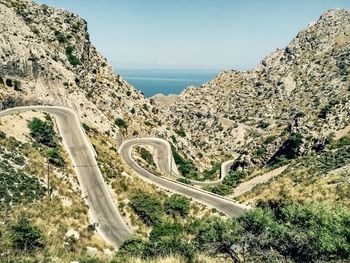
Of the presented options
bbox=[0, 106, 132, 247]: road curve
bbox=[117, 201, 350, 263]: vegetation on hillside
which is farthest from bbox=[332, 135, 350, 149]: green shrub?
bbox=[117, 201, 350, 263]: vegetation on hillside

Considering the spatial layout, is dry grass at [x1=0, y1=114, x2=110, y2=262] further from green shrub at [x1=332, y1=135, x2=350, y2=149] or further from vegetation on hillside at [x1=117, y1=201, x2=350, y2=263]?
green shrub at [x1=332, y1=135, x2=350, y2=149]

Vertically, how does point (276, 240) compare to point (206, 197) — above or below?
above

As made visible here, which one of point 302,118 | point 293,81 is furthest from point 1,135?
point 293,81

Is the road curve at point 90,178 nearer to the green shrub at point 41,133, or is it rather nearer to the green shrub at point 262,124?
the green shrub at point 41,133

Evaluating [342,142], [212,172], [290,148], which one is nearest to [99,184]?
[342,142]

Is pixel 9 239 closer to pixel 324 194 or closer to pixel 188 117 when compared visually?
pixel 324 194

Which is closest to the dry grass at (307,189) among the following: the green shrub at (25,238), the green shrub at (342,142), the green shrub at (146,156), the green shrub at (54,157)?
the green shrub at (342,142)

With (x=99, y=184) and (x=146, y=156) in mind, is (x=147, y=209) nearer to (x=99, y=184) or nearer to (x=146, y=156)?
(x=99, y=184)
